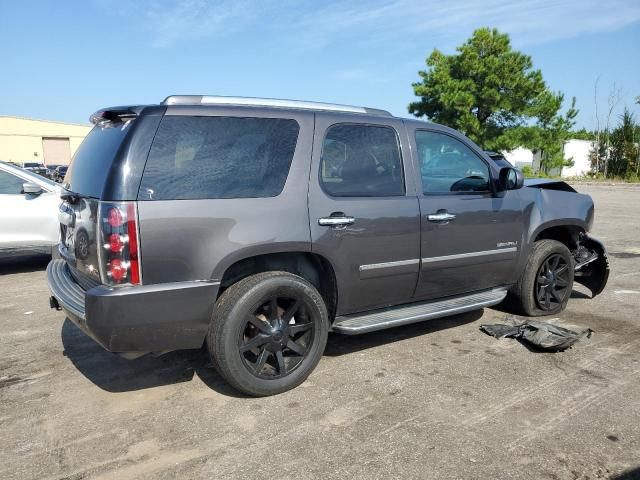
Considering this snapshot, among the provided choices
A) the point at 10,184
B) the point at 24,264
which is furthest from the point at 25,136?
the point at 10,184

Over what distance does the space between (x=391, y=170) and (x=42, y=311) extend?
3892 millimetres

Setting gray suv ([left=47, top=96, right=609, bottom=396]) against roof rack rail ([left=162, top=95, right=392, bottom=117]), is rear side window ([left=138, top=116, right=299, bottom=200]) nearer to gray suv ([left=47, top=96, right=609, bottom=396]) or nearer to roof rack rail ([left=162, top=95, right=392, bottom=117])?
gray suv ([left=47, top=96, right=609, bottom=396])

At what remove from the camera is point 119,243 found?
9.36 feet

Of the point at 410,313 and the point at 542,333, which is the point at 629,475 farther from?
the point at 542,333

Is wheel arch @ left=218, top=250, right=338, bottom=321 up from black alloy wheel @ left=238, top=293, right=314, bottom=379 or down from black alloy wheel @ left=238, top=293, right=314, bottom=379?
up

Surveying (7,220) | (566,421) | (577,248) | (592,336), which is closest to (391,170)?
(566,421)

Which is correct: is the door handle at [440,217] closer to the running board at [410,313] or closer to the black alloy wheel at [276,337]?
the running board at [410,313]

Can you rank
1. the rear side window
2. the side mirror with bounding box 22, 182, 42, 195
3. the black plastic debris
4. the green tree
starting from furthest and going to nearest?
the green tree
the side mirror with bounding box 22, 182, 42, 195
the black plastic debris
the rear side window

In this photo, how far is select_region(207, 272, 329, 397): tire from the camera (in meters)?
3.12

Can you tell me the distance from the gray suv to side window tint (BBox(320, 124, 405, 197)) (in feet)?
0.04

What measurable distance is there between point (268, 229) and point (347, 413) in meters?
1.21

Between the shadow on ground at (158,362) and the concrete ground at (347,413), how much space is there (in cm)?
2

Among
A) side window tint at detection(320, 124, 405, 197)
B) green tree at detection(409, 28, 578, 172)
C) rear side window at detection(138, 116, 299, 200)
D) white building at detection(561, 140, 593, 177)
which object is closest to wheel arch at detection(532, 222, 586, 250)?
side window tint at detection(320, 124, 405, 197)

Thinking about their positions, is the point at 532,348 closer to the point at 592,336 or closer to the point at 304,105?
the point at 592,336
